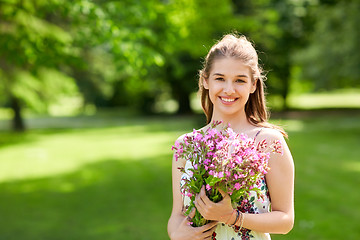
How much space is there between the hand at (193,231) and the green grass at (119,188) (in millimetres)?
5327

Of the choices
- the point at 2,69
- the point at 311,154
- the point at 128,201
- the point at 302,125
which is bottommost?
the point at 302,125

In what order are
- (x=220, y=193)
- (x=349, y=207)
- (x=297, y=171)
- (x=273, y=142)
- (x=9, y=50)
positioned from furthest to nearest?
(x=297, y=171) < (x=9, y=50) < (x=349, y=207) < (x=273, y=142) < (x=220, y=193)

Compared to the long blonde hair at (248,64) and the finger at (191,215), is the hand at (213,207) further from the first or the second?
the long blonde hair at (248,64)

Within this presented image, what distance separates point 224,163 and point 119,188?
946 centimetres

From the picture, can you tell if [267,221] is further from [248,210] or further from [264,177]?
[264,177]

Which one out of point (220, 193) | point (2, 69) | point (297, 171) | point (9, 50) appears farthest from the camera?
point (2, 69)

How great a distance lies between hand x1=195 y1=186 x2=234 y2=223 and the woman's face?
1.78ft

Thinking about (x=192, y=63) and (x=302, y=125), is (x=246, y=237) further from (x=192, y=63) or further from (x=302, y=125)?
(x=192, y=63)

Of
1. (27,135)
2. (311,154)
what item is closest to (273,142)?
(311,154)

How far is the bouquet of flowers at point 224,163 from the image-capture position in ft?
7.07

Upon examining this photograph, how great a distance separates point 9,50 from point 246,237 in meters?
8.29

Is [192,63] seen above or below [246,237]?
below

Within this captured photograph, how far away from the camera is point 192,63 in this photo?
30.3 metres

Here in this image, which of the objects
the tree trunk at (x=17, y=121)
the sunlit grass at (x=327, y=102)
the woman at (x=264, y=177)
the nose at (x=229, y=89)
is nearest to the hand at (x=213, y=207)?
the woman at (x=264, y=177)
